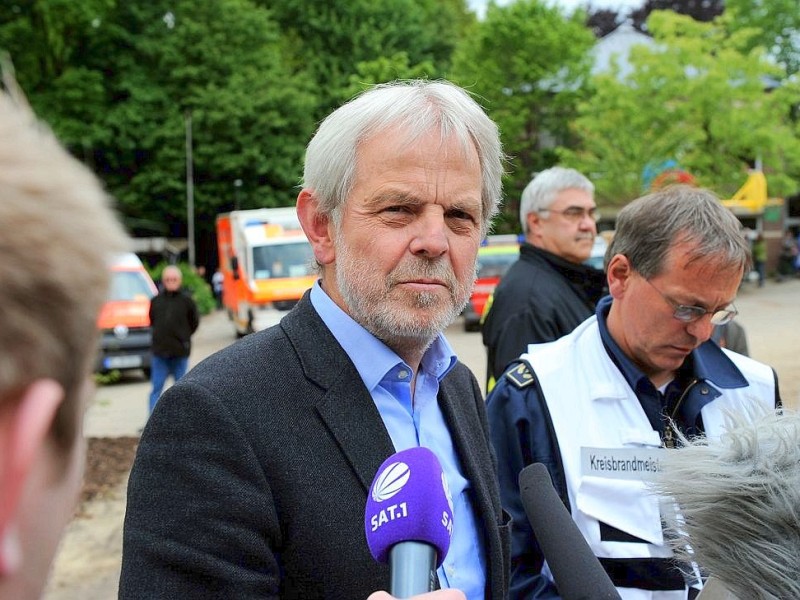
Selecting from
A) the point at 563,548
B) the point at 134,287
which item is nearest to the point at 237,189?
the point at 134,287

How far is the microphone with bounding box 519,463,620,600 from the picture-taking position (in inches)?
53.0

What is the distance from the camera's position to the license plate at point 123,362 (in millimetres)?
14898

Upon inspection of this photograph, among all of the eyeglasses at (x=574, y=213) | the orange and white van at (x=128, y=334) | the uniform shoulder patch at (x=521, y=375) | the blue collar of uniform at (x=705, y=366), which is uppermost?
A: the blue collar of uniform at (x=705, y=366)

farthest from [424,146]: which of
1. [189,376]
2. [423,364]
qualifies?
[189,376]

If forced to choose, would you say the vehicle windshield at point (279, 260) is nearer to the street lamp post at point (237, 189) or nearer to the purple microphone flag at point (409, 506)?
the purple microphone flag at point (409, 506)

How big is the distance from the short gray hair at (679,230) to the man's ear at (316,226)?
3.47 ft

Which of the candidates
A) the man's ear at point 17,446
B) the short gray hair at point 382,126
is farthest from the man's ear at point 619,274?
the man's ear at point 17,446

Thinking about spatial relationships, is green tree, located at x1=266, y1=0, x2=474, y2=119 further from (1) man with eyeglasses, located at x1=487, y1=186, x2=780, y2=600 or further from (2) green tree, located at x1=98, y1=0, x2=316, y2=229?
(1) man with eyeglasses, located at x1=487, y1=186, x2=780, y2=600

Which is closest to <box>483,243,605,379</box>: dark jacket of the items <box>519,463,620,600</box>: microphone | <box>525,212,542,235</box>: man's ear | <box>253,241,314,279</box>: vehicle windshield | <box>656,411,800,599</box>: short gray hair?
<box>525,212,542,235</box>: man's ear

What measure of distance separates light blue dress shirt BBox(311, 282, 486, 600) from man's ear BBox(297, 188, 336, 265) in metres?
0.09

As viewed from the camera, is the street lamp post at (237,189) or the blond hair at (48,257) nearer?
the blond hair at (48,257)

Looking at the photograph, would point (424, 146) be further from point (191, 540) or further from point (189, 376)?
point (191, 540)

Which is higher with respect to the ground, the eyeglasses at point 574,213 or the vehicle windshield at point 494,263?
the eyeglasses at point 574,213

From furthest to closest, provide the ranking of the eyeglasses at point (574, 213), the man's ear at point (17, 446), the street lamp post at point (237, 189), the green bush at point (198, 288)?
the street lamp post at point (237, 189), the green bush at point (198, 288), the eyeglasses at point (574, 213), the man's ear at point (17, 446)
